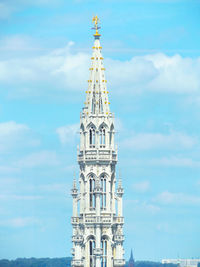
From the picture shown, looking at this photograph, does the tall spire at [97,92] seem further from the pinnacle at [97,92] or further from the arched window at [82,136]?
the arched window at [82,136]

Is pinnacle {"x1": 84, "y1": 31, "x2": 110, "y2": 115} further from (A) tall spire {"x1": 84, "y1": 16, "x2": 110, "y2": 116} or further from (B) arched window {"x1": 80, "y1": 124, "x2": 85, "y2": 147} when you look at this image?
(B) arched window {"x1": 80, "y1": 124, "x2": 85, "y2": 147}

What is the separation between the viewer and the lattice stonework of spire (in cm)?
13812

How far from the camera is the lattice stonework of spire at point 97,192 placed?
138125mm

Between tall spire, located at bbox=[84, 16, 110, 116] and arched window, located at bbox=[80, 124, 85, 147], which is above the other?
tall spire, located at bbox=[84, 16, 110, 116]

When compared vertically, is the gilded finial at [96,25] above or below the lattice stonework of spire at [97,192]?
above

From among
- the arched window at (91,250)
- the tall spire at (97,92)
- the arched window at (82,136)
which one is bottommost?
the arched window at (91,250)

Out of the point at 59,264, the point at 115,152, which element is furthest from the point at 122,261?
the point at 59,264

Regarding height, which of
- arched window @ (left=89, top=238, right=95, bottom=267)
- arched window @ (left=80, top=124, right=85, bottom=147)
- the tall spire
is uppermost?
the tall spire

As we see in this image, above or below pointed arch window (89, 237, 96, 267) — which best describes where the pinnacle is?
above

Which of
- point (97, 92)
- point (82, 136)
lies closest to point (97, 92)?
point (97, 92)

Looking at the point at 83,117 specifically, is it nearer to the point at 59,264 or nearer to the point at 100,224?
the point at 100,224

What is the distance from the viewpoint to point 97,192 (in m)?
138

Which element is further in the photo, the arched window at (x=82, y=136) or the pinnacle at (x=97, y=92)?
the pinnacle at (x=97, y=92)

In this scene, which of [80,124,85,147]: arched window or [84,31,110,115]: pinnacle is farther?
[84,31,110,115]: pinnacle
